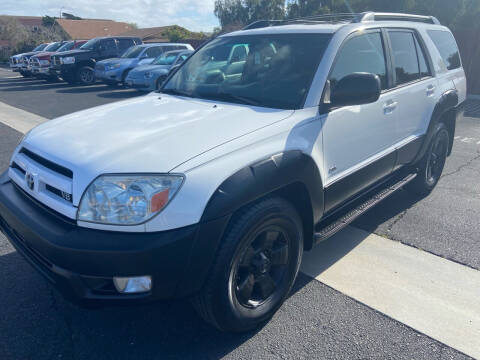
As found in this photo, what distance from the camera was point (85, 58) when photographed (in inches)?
667

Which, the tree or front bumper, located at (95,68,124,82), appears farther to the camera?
the tree

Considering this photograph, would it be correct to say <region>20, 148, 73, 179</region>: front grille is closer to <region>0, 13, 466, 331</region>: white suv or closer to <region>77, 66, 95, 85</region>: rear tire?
<region>0, 13, 466, 331</region>: white suv

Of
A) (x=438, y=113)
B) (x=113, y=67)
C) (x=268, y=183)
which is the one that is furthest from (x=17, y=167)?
(x=113, y=67)

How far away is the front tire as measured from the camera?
2.22 metres

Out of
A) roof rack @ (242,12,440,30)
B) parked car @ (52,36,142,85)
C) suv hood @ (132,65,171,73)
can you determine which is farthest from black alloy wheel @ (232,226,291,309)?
parked car @ (52,36,142,85)

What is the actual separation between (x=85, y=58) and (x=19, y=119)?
812 cm

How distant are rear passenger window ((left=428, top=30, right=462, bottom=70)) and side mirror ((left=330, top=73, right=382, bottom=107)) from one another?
7.52 ft

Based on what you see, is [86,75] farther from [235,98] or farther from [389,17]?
[235,98]

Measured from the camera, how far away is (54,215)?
89.6 inches

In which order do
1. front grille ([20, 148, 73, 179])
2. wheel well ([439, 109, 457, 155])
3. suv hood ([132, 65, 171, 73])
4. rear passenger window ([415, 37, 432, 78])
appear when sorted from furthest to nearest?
suv hood ([132, 65, 171, 73]) → wheel well ([439, 109, 457, 155]) → rear passenger window ([415, 37, 432, 78]) → front grille ([20, 148, 73, 179])

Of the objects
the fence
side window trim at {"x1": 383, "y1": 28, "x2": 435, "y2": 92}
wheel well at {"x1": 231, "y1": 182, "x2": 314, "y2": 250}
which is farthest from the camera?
the fence

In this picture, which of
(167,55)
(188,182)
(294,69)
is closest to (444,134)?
(294,69)

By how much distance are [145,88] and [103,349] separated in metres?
11.8

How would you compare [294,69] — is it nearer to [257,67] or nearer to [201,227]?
[257,67]
